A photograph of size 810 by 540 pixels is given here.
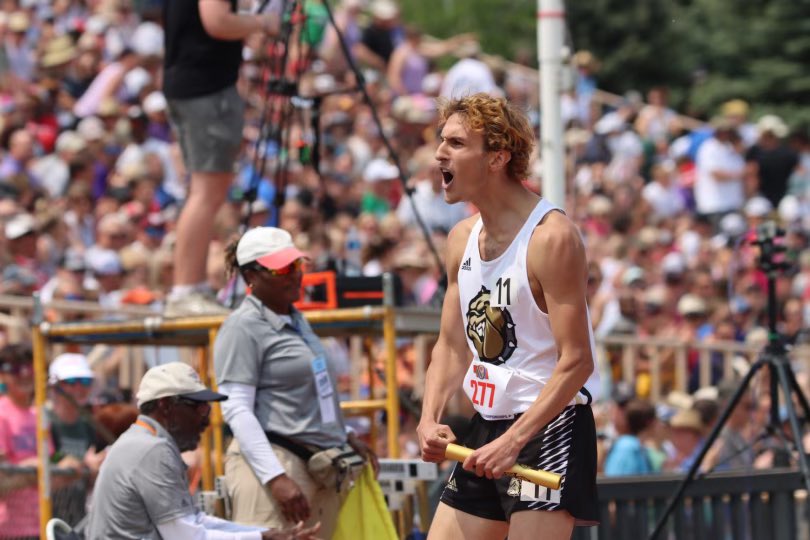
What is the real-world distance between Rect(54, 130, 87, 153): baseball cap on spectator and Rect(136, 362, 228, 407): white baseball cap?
26.1 feet

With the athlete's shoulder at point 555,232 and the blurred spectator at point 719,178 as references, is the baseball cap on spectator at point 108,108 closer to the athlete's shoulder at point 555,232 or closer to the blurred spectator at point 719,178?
the blurred spectator at point 719,178

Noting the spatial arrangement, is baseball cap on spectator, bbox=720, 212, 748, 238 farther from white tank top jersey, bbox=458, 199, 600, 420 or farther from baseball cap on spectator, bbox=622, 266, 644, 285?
white tank top jersey, bbox=458, 199, 600, 420

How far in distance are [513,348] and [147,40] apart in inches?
504

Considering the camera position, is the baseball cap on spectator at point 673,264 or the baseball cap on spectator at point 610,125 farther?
the baseball cap on spectator at point 610,125

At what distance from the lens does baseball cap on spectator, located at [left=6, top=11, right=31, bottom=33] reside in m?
16.3

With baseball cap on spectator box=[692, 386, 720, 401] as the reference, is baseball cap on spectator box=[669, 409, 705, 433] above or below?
below

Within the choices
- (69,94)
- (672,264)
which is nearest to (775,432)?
(672,264)

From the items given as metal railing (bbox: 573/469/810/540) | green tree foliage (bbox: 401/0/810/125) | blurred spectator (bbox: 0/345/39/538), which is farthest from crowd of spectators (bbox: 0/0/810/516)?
green tree foliage (bbox: 401/0/810/125)

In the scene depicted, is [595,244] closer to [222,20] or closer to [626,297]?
[626,297]

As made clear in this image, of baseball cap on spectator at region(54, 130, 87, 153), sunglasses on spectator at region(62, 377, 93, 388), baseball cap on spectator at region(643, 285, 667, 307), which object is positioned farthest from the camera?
baseball cap on spectator at region(54, 130, 87, 153)

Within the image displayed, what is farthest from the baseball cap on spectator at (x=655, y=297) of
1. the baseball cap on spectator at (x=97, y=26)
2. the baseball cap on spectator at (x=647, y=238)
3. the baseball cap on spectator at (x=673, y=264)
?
the baseball cap on spectator at (x=97, y=26)

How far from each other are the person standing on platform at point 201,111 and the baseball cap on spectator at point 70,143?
578cm

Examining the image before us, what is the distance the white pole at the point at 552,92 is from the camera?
31.2 ft

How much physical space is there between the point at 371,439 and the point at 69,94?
867 cm
